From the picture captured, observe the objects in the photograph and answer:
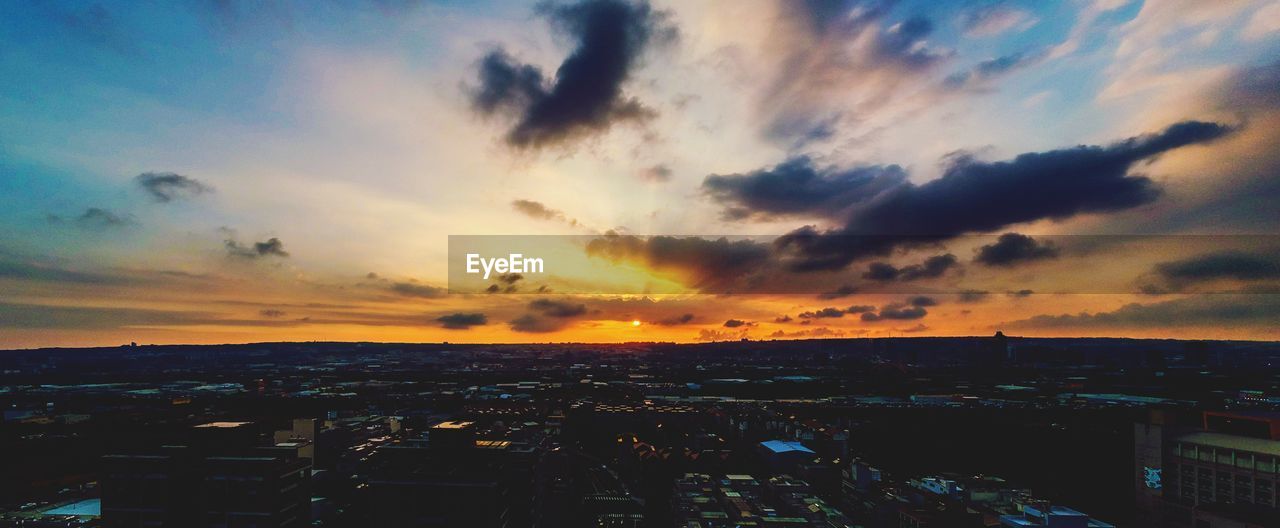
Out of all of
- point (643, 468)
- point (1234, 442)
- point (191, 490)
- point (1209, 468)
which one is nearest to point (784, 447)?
point (643, 468)

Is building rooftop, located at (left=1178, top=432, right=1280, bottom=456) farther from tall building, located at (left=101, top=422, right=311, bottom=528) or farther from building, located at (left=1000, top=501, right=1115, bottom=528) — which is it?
tall building, located at (left=101, top=422, right=311, bottom=528)

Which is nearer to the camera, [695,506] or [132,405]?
[695,506]

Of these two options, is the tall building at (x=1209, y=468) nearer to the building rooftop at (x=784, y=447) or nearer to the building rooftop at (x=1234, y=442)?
the building rooftop at (x=1234, y=442)

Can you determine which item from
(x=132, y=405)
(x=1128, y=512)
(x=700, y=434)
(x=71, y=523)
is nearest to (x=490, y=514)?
(x=71, y=523)

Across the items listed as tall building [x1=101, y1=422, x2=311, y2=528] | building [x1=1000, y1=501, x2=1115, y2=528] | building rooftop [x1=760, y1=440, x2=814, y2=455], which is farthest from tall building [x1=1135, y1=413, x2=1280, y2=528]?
tall building [x1=101, y1=422, x2=311, y2=528]

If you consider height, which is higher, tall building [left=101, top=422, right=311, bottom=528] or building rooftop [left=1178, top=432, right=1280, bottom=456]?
tall building [left=101, top=422, right=311, bottom=528]

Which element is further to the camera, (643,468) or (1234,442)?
(643,468)

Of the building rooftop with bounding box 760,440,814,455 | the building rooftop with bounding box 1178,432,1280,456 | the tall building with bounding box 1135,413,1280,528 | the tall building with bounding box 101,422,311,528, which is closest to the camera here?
the tall building with bounding box 101,422,311,528

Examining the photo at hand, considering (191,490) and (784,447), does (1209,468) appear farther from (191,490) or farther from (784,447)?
(191,490)

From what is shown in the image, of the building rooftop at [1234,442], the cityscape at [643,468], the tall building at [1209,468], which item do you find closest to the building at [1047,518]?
the cityscape at [643,468]

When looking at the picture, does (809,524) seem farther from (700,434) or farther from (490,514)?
(700,434)

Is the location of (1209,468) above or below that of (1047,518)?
above
